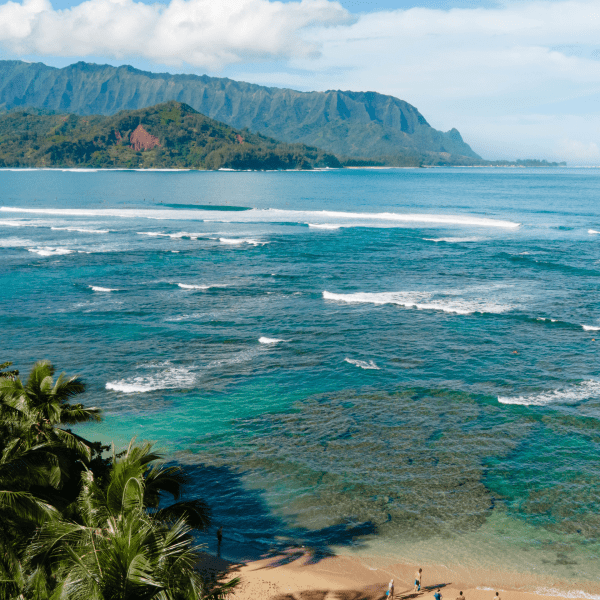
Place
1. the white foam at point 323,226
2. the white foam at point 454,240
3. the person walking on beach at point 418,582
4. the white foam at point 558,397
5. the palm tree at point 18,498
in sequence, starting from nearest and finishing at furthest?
the palm tree at point 18,498
the person walking on beach at point 418,582
the white foam at point 558,397
the white foam at point 454,240
the white foam at point 323,226

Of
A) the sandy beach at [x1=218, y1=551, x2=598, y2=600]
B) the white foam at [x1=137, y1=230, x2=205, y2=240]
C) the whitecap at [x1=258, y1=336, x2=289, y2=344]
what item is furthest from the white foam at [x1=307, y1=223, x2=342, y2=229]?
the sandy beach at [x1=218, y1=551, x2=598, y2=600]

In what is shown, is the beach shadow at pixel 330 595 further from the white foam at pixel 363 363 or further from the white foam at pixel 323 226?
the white foam at pixel 323 226

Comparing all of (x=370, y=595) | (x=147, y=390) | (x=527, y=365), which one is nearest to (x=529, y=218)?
(x=527, y=365)

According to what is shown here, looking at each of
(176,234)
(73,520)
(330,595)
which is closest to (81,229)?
(176,234)

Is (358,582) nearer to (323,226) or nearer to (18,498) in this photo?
(18,498)

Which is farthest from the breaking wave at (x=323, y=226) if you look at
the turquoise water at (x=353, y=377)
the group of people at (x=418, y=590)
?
the group of people at (x=418, y=590)
